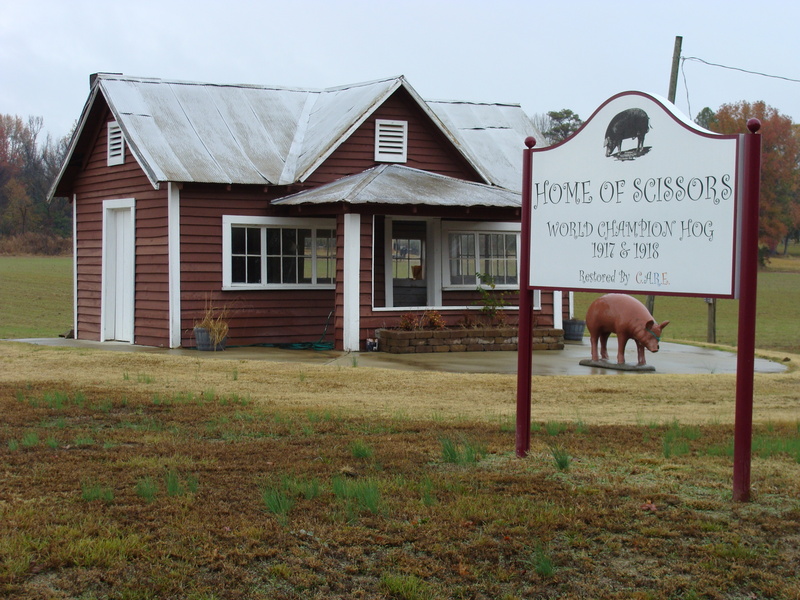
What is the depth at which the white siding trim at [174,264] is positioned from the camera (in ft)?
57.8

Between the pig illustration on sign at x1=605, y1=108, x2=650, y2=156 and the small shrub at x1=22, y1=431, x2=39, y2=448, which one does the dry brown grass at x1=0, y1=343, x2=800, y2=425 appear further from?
the pig illustration on sign at x1=605, y1=108, x2=650, y2=156

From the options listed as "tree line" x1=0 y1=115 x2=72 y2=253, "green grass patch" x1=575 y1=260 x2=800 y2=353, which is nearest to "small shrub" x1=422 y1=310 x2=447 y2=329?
"green grass patch" x1=575 y1=260 x2=800 y2=353

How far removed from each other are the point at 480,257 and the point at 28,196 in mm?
59150

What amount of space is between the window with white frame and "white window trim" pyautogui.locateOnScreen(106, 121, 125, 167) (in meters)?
6.46

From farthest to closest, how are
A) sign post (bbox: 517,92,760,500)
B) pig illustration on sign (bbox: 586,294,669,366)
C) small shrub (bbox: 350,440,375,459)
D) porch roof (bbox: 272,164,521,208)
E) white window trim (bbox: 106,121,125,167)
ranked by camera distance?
white window trim (bbox: 106,121,125,167) < porch roof (bbox: 272,164,521,208) < pig illustration on sign (bbox: 586,294,669,366) < small shrub (bbox: 350,440,375,459) < sign post (bbox: 517,92,760,500)

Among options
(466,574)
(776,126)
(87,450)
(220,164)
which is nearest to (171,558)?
(466,574)

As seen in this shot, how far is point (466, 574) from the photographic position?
4871 mm

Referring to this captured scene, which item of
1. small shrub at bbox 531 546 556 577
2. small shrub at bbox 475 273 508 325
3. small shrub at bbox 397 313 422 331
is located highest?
small shrub at bbox 475 273 508 325

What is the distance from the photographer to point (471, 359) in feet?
55.3

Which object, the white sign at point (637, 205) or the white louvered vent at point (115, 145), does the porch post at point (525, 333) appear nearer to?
the white sign at point (637, 205)

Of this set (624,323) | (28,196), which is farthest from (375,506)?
(28,196)

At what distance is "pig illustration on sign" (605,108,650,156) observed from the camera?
6.98 meters

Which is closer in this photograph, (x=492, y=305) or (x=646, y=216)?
(x=646, y=216)

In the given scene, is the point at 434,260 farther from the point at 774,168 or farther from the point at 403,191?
the point at 774,168
